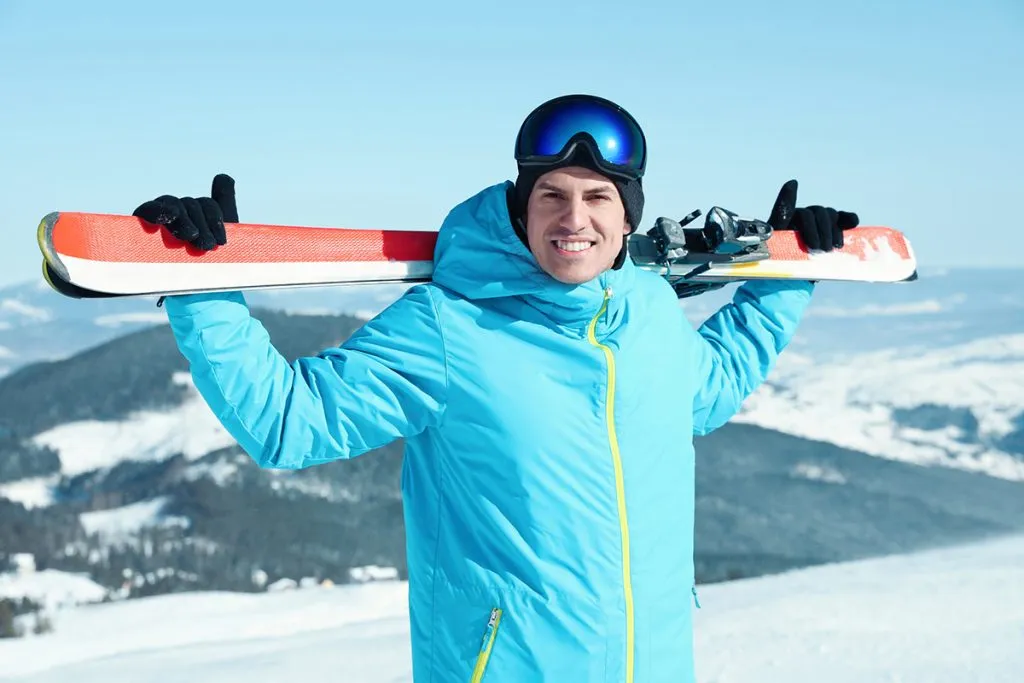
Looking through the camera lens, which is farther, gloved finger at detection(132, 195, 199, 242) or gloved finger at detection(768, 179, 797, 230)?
gloved finger at detection(768, 179, 797, 230)

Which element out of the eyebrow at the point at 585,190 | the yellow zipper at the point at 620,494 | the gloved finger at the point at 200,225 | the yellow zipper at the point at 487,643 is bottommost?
the yellow zipper at the point at 487,643

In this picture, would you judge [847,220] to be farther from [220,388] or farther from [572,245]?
[220,388]

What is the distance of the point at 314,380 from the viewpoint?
78.5 inches

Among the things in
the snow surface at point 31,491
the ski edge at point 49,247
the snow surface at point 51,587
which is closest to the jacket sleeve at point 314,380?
the ski edge at point 49,247

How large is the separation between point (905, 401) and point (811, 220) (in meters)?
29.0

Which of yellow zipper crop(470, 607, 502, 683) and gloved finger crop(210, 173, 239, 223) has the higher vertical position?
gloved finger crop(210, 173, 239, 223)

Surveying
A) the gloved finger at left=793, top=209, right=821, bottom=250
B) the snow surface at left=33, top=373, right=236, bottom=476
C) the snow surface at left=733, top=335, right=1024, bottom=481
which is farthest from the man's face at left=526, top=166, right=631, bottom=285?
the snow surface at left=733, top=335, right=1024, bottom=481

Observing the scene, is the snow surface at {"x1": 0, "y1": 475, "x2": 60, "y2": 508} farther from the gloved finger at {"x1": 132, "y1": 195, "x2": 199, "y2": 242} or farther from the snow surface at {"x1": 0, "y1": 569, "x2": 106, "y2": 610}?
the gloved finger at {"x1": 132, "y1": 195, "x2": 199, "y2": 242}

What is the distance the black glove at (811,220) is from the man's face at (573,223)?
1.27 metres

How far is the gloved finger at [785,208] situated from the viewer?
328 centimetres

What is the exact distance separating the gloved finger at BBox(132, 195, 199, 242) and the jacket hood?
1.97ft

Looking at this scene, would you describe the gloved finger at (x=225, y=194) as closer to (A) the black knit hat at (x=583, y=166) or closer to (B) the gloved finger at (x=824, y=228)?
(A) the black knit hat at (x=583, y=166)

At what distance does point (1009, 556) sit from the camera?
6777mm

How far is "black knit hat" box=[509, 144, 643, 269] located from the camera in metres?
2.16
